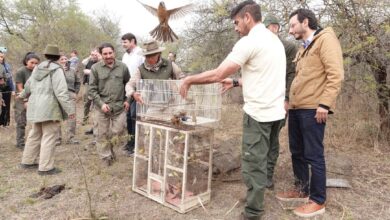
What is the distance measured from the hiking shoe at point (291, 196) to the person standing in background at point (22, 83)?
467 cm

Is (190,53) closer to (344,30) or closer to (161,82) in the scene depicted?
(344,30)

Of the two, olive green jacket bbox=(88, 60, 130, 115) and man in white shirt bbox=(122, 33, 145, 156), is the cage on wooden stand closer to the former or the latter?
olive green jacket bbox=(88, 60, 130, 115)

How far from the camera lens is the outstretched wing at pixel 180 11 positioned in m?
4.05

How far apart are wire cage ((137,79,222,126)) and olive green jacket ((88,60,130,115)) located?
1270mm

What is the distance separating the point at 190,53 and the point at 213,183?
6503mm

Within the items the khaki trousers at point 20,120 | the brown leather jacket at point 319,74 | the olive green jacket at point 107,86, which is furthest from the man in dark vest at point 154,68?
the khaki trousers at point 20,120

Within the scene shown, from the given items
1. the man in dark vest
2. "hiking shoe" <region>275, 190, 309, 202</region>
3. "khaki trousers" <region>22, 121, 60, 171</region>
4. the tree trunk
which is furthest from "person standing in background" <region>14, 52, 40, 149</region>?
the tree trunk

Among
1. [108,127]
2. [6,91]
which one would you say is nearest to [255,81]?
[108,127]

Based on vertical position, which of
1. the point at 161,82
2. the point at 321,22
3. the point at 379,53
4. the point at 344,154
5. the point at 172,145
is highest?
the point at 321,22

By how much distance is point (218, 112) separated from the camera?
12.3 ft

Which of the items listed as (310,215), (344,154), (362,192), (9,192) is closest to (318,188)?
(310,215)

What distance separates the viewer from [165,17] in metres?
4.07

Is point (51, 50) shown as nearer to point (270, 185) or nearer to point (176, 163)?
point (176, 163)

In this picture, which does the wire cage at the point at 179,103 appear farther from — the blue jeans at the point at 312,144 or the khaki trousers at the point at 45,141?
the khaki trousers at the point at 45,141
